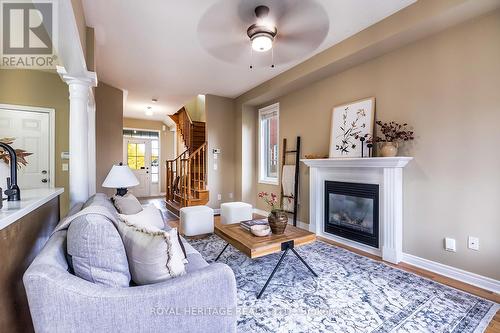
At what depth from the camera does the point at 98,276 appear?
3.64ft

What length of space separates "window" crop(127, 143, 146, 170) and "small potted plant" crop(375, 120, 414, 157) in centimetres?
753

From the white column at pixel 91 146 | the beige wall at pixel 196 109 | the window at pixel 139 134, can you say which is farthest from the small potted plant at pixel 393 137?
the window at pixel 139 134

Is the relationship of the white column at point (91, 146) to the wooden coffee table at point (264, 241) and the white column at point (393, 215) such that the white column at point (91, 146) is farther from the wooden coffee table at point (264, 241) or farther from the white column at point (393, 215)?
the white column at point (393, 215)

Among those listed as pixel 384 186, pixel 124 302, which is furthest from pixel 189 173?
pixel 124 302

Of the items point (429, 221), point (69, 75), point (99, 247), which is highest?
point (69, 75)

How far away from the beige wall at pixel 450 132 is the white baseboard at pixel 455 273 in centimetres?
5

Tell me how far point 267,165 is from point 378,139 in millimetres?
2760

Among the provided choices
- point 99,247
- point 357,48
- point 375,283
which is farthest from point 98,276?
point 357,48

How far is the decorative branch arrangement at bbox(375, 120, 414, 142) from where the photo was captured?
2.69 metres

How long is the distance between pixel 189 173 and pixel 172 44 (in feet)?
8.76

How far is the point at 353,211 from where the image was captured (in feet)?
10.7

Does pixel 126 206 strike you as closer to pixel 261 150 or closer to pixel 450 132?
pixel 450 132

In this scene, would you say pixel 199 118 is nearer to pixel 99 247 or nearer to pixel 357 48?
pixel 357 48

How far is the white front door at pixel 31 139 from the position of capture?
11.9 ft
